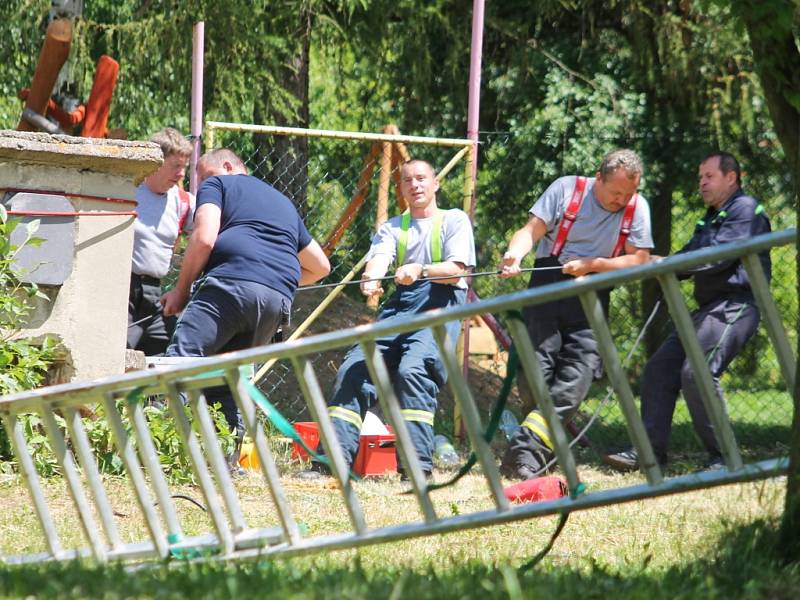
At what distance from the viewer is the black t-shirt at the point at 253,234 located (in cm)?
613

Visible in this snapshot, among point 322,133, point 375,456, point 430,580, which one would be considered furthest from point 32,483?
point 322,133

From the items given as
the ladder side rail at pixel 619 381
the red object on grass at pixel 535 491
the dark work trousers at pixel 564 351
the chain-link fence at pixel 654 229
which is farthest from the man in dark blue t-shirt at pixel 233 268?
the ladder side rail at pixel 619 381

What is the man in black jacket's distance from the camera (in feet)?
20.7

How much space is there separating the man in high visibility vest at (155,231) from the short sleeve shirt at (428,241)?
45.2 inches

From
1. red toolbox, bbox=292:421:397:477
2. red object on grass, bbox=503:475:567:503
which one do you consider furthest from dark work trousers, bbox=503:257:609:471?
red object on grass, bbox=503:475:567:503

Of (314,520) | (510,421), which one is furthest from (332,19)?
(314,520)

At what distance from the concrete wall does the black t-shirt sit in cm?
53

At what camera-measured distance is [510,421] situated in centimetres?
747

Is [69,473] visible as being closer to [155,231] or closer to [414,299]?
[414,299]

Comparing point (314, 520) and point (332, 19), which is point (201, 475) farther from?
point (332, 19)

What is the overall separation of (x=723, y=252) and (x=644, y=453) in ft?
1.86

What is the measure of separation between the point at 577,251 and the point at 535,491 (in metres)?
1.82

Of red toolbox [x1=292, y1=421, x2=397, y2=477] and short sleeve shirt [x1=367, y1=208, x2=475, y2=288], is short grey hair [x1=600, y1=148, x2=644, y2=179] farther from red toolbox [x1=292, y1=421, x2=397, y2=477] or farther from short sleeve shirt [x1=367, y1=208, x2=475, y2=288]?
red toolbox [x1=292, y1=421, x2=397, y2=477]

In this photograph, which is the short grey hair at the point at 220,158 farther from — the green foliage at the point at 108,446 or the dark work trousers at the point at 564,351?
the dark work trousers at the point at 564,351
